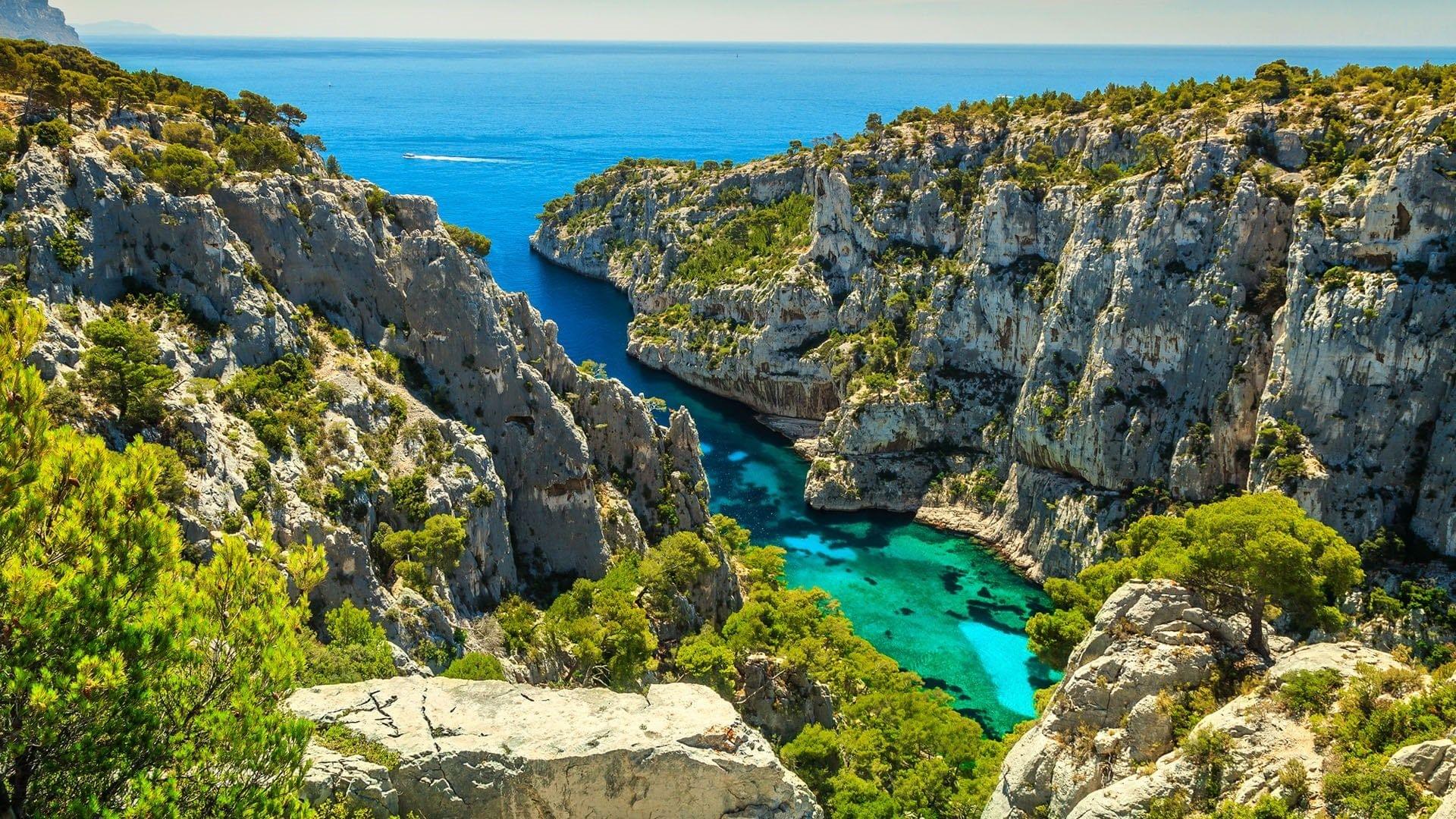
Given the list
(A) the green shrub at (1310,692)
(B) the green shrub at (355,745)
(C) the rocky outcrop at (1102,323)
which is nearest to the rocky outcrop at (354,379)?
(B) the green shrub at (355,745)

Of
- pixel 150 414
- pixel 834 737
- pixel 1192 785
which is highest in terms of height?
pixel 150 414

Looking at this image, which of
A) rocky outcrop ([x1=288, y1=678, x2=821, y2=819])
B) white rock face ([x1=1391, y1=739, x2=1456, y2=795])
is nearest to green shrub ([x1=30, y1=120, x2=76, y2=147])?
rocky outcrop ([x1=288, y1=678, x2=821, y2=819])

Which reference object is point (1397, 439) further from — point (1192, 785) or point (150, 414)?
point (150, 414)

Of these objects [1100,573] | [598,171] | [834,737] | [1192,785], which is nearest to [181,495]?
[834,737]

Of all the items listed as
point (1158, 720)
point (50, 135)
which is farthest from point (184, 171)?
point (1158, 720)

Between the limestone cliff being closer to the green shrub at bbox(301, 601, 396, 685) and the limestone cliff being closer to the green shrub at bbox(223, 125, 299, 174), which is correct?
the green shrub at bbox(301, 601, 396, 685)

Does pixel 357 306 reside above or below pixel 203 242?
below
